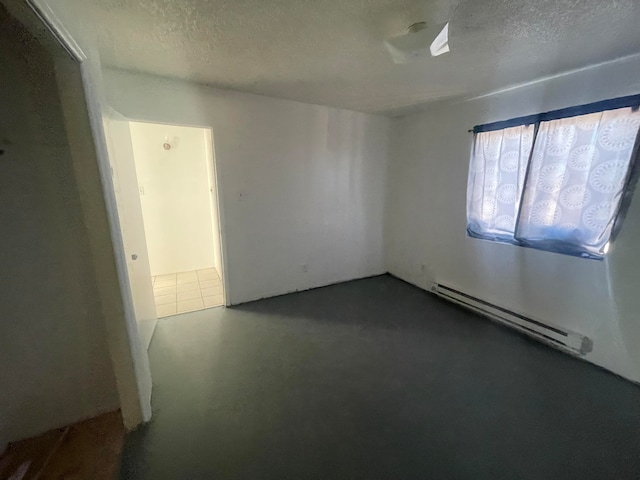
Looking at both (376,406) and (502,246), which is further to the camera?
(502,246)

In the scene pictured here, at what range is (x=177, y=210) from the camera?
13.1 feet

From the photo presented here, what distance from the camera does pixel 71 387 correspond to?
153 centimetres

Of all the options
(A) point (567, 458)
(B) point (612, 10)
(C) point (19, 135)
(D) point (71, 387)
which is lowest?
(A) point (567, 458)

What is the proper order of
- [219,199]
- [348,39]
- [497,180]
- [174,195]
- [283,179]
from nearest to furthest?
[348,39] → [497,180] → [219,199] → [283,179] → [174,195]

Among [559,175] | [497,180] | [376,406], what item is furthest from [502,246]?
[376,406]

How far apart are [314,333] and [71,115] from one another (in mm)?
2206

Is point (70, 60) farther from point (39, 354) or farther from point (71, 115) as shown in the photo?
point (39, 354)

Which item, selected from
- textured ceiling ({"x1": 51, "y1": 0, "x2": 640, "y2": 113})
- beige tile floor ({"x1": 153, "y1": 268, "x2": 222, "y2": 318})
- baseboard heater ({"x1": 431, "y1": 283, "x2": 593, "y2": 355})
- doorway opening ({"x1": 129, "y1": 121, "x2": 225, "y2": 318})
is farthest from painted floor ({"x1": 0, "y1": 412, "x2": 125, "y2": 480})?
baseboard heater ({"x1": 431, "y1": 283, "x2": 593, "y2": 355})

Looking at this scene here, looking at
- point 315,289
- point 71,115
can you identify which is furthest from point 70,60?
point 315,289

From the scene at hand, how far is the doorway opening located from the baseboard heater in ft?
9.06

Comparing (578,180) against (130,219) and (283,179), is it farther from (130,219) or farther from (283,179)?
(130,219)

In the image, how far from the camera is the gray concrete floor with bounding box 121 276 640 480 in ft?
4.49

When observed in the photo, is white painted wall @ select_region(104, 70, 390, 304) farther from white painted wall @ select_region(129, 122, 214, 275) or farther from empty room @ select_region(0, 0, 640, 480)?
white painted wall @ select_region(129, 122, 214, 275)

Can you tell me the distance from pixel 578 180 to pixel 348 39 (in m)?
1.92
